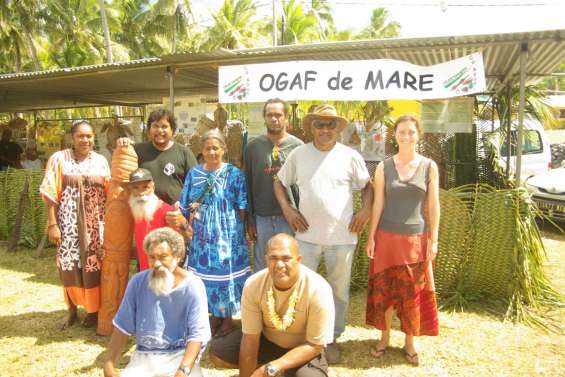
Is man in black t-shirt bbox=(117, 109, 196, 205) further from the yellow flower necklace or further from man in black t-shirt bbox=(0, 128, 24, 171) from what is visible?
man in black t-shirt bbox=(0, 128, 24, 171)

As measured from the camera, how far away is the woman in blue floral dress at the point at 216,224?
334 centimetres

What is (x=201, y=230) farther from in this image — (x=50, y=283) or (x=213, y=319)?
(x=50, y=283)

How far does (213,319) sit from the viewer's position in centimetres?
366

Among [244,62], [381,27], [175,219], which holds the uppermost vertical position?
[381,27]

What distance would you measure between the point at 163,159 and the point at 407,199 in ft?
6.43

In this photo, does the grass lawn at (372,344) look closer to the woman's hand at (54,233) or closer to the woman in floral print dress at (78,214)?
the woman in floral print dress at (78,214)

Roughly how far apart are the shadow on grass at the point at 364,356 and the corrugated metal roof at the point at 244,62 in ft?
9.72

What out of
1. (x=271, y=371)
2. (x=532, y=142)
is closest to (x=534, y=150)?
(x=532, y=142)

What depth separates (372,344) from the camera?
143 inches

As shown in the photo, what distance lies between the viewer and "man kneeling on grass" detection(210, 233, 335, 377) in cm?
243

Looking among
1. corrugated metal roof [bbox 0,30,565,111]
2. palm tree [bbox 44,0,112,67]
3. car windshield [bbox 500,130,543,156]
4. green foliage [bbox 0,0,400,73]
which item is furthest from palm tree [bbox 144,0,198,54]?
car windshield [bbox 500,130,543,156]

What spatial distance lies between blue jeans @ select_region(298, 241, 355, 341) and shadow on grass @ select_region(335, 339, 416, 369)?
1.16 ft

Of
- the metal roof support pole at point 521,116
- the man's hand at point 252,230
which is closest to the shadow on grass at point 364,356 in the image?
the man's hand at point 252,230

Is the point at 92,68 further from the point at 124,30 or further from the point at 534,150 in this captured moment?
the point at 124,30
